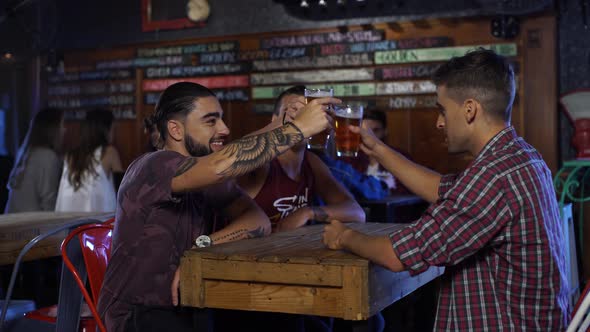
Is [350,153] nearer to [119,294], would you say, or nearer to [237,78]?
[119,294]

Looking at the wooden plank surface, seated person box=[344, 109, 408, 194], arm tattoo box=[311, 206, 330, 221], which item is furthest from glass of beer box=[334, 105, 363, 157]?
seated person box=[344, 109, 408, 194]

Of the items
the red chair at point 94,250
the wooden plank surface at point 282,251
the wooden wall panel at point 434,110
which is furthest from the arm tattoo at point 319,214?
the wooden wall panel at point 434,110

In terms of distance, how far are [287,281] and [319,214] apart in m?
1.12

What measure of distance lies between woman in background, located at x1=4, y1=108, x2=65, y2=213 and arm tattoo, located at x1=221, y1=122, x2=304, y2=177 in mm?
3196

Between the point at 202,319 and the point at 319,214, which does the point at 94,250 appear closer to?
the point at 202,319

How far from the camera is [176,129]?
8.11ft

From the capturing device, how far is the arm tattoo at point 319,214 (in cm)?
303

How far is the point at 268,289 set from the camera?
197 centimetres

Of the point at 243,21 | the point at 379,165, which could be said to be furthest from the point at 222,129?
the point at 243,21

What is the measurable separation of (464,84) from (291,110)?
3.40 ft

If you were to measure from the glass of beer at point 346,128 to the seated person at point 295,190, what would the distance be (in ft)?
1.65

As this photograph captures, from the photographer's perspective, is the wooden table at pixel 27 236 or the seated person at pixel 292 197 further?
the wooden table at pixel 27 236

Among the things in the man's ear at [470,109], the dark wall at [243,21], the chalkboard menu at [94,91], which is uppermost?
the dark wall at [243,21]

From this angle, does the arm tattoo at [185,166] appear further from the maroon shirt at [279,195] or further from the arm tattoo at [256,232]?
the maroon shirt at [279,195]
